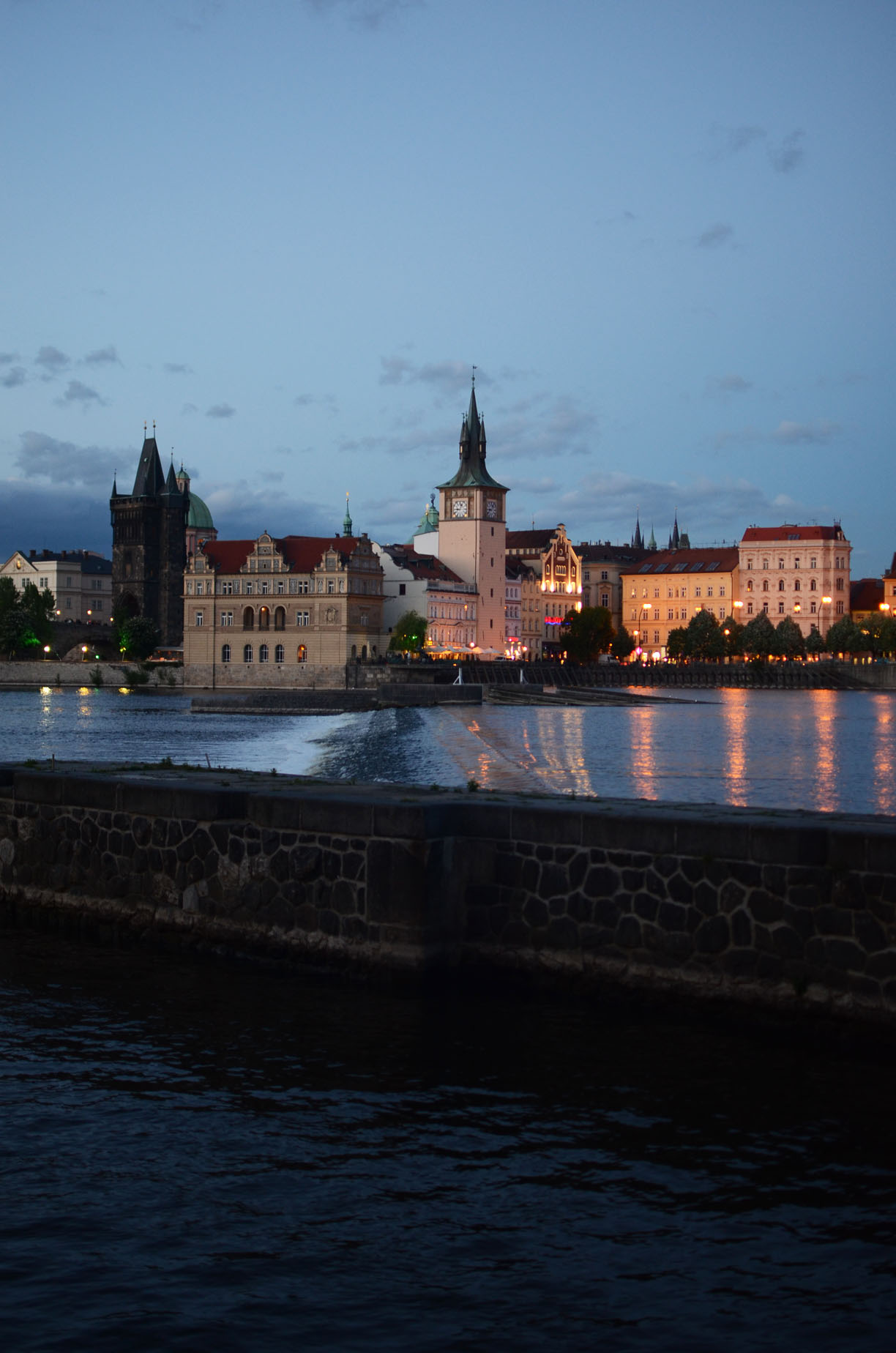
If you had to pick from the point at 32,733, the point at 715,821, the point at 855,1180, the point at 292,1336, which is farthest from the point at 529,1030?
the point at 32,733

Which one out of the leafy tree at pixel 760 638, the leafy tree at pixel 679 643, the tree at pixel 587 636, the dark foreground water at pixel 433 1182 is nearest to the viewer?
the dark foreground water at pixel 433 1182

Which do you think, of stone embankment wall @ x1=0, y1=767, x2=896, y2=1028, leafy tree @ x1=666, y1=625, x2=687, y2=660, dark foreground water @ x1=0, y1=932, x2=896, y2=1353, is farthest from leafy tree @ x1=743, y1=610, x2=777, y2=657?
dark foreground water @ x1=0, y1=932, x2=896, y2=1353

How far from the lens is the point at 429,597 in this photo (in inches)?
6777

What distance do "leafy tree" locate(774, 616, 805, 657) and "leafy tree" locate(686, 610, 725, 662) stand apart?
23.4 feet

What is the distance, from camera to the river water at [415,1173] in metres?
7.57

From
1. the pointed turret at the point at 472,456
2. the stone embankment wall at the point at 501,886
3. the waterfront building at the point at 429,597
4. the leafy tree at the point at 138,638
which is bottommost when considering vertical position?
the stone embankment wall at the point at 501,886

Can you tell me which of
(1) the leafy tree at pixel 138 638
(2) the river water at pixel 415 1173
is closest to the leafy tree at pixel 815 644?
(1) the leafy tree at pixel 138 638

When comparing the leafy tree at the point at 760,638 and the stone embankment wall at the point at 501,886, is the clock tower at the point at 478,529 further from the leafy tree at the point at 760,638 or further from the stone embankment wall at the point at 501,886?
the stone embankment wall at the point at 501,886

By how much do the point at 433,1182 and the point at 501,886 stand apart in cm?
→ 487

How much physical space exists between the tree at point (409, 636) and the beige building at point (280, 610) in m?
2.74

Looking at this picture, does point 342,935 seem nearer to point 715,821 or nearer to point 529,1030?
point 529,1030

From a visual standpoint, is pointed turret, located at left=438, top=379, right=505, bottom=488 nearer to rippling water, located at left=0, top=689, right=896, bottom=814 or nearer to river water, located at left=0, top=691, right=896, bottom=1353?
rippling water, located at left=0, top=689, right=896, bottom=814

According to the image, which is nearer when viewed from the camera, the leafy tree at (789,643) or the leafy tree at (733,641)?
the leafy tree at (789,643)

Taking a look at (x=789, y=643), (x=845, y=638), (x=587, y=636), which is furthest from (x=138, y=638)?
(x=845, y=638)
